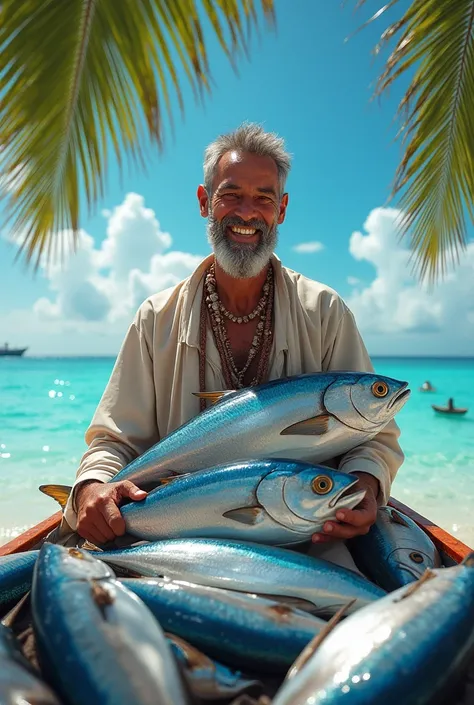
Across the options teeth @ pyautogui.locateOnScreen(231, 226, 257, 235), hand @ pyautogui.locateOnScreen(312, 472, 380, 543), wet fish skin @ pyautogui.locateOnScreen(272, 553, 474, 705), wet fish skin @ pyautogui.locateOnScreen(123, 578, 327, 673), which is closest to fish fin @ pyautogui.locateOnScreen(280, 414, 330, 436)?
hand @ pyautogui.locateOnScreen(312, 472, 380, 543)

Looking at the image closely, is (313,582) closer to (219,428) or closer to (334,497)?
(334,497)

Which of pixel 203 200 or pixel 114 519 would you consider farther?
pixel 203 200

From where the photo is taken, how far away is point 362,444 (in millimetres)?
2670

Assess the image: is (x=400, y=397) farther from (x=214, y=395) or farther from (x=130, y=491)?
(x=130, y=491)

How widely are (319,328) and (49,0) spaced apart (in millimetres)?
2068

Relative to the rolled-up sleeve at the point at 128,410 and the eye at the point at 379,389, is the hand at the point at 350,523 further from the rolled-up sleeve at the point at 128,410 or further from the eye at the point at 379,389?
the rolled-up sleeve at the point at 128,410

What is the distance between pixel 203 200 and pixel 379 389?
1834 millimetres

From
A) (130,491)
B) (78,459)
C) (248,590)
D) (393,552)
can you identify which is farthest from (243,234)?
(78,459)

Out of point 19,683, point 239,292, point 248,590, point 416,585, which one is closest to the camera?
point 19,683

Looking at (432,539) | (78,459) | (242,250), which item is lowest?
(78,459)

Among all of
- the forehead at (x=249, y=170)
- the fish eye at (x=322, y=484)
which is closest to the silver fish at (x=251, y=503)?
the fish eye at (x=322, y=484)

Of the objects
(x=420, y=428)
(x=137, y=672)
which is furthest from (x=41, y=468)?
(x=420, y=428)

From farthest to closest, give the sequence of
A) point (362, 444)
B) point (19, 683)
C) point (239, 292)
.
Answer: point (239, 292) < point (362, 444) < point (19, 683)

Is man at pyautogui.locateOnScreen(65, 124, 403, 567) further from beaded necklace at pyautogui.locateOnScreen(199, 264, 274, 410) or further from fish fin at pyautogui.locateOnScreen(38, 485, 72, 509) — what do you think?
fish fin at pyautogui.locateOnScreen(38, 485, 72, 509)
